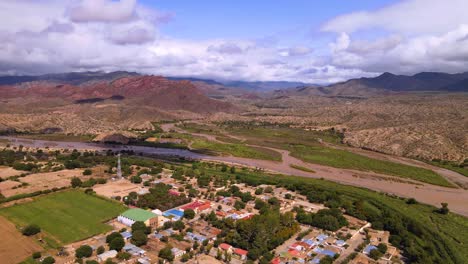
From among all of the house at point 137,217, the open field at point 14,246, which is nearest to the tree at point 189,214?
the house at point 137,217

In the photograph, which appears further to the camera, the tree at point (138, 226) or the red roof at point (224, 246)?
the tree at point (138, 226)

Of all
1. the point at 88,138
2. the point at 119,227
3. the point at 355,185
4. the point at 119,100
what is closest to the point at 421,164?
the point at 355,185

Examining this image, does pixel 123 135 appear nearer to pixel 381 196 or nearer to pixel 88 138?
pixel 88 138

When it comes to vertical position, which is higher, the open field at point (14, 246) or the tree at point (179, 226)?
the tree at point (179, 226)

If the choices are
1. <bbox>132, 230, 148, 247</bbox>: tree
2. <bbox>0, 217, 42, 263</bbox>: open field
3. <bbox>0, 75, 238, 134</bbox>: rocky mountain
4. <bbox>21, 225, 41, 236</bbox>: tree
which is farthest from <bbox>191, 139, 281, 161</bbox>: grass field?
<bbox>0, 217, 42, 263</bbox>: open field

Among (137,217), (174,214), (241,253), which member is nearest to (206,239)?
(241,253)

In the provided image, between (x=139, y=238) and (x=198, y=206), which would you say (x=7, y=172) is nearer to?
(x=198, y=206)

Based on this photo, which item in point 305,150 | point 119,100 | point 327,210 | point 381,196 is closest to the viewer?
point 327,210

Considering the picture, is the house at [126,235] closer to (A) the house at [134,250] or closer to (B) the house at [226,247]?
(A) the house at [134,250]
